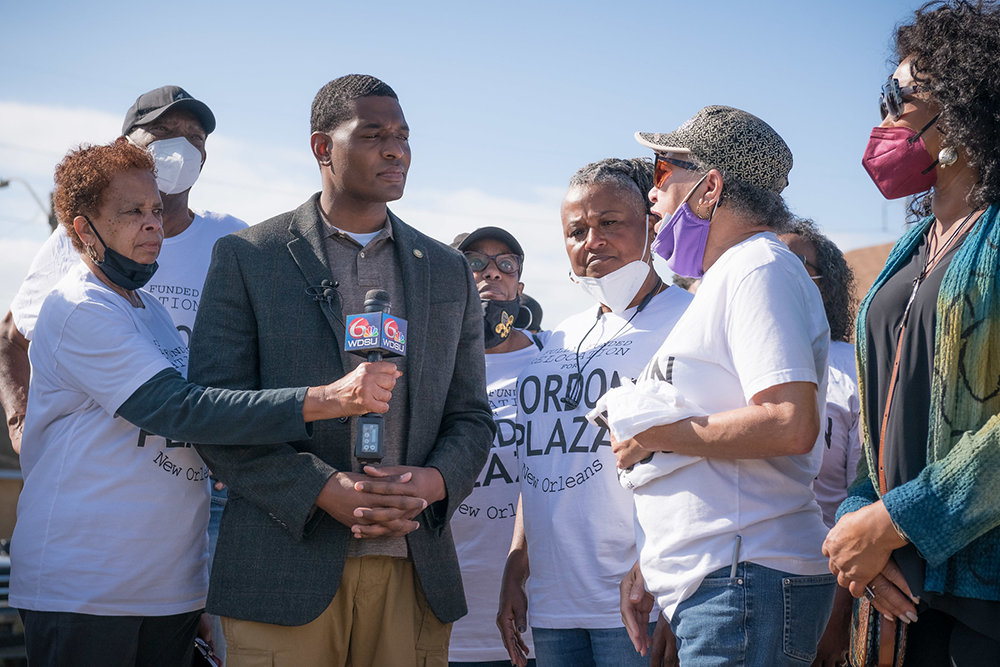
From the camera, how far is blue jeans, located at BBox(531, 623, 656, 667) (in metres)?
3.50

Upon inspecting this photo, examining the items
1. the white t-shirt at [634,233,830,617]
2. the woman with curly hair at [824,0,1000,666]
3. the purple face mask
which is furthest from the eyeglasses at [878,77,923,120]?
the purple face mask

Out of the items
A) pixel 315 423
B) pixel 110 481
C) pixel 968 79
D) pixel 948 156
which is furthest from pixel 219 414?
pixel 968 79

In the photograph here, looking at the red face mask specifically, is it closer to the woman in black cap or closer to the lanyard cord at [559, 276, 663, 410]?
the woman in black cap

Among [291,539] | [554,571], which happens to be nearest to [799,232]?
[554,571]

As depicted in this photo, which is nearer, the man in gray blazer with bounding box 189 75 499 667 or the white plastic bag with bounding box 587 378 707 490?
the white plastic bag with bounding box 587 378 707 490

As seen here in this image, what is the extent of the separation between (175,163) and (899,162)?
3938 mm

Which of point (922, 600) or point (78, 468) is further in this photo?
point (78, 468)

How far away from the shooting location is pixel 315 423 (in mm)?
3305

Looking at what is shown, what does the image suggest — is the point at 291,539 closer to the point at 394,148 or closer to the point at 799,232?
the point at 394,148

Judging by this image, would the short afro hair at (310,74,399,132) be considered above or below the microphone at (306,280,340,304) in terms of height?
above

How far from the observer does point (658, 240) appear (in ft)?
11.4

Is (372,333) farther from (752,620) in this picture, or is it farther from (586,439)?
(752,620)

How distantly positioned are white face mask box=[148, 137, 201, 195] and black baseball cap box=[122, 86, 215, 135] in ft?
0.62

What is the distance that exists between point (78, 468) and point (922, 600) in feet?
9.86
